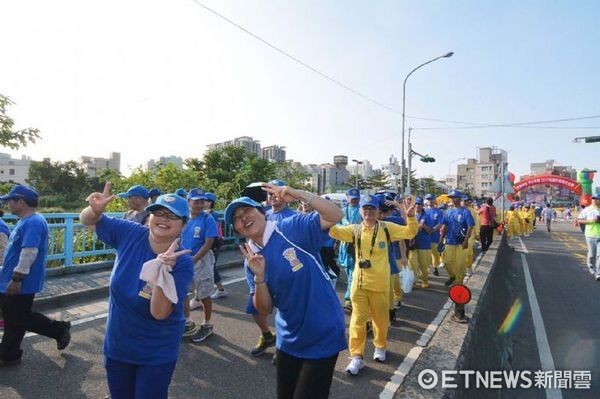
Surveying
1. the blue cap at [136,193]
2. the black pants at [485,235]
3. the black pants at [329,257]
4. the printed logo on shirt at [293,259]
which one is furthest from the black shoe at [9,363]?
the black pants at [485,235]

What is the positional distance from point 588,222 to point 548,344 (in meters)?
5.91

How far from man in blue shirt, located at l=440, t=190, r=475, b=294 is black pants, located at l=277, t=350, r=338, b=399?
628cm

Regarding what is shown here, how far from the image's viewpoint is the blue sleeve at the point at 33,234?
376cm

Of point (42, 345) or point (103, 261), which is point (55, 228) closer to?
point (103, 261)

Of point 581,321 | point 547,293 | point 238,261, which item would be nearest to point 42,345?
point 238,261

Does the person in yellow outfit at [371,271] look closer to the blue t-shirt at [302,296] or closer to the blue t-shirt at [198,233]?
the blue t-shirt at [198,233]

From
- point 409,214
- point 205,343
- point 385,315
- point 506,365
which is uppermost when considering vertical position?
point 409,214

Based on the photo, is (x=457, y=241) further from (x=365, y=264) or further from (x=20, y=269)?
(x=20, y=269)

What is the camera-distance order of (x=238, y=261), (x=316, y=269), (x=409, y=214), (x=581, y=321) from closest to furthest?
(x=316, y=269), (x=409, y=214), (x=581, y=321), (x=238, y=261)

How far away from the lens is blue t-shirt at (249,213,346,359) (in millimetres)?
→ 2312

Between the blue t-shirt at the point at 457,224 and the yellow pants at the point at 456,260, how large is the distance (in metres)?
0.13

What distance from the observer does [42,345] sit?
4.45 metres

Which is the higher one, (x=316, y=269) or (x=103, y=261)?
(x=316, y=269)

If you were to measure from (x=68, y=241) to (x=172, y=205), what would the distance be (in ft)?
21.8
